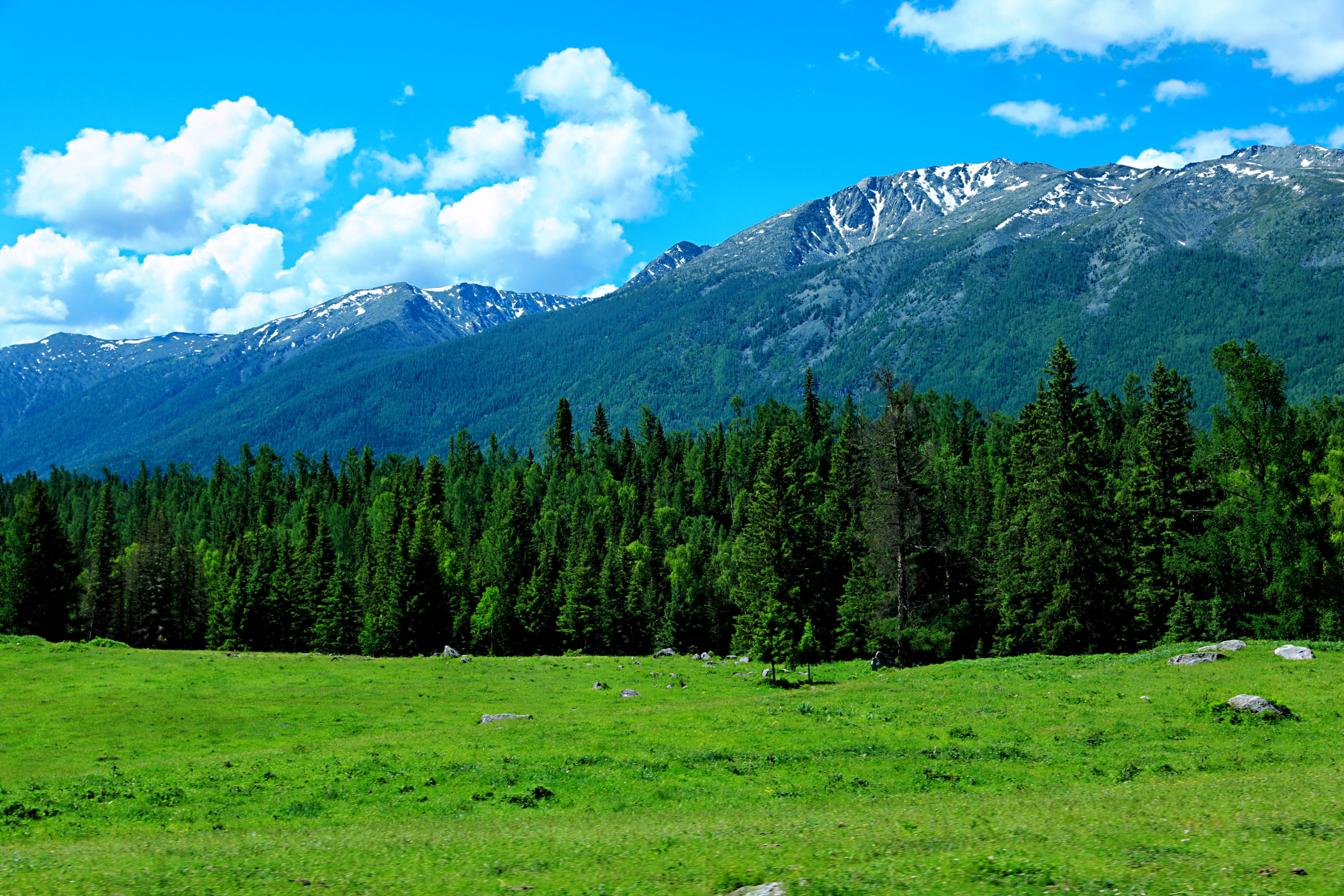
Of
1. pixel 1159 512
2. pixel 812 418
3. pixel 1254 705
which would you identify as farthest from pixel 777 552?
pixel 812 418

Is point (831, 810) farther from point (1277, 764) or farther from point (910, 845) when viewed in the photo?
point (1277, 764)

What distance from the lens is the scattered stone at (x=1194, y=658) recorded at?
1779 inches

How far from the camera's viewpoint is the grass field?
16656 mm

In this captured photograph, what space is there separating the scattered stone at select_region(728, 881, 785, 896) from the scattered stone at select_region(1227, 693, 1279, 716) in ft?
85.8

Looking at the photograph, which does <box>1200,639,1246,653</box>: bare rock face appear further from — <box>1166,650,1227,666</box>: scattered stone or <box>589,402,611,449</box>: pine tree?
<box>589,402,611,449</box>: pine tree

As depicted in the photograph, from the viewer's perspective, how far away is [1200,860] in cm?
1597

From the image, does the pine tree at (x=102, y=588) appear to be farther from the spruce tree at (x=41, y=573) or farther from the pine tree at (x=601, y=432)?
the pine tree at (x=601, y=432)

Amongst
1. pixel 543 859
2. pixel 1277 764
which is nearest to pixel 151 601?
pixel 543 859

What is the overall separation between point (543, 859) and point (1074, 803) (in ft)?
46.3

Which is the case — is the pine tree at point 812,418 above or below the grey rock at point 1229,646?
above

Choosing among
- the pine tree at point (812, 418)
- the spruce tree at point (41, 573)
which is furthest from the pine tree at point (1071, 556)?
the spruce tree at point (41, 573)

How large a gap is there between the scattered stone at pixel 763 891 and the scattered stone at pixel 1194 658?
39436mm

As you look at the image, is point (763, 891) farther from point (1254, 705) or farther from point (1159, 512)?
point (1159, 512)

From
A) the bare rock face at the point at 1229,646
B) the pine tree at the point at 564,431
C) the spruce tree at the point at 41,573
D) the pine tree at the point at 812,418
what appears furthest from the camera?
the pine tree at the point at 564,431
